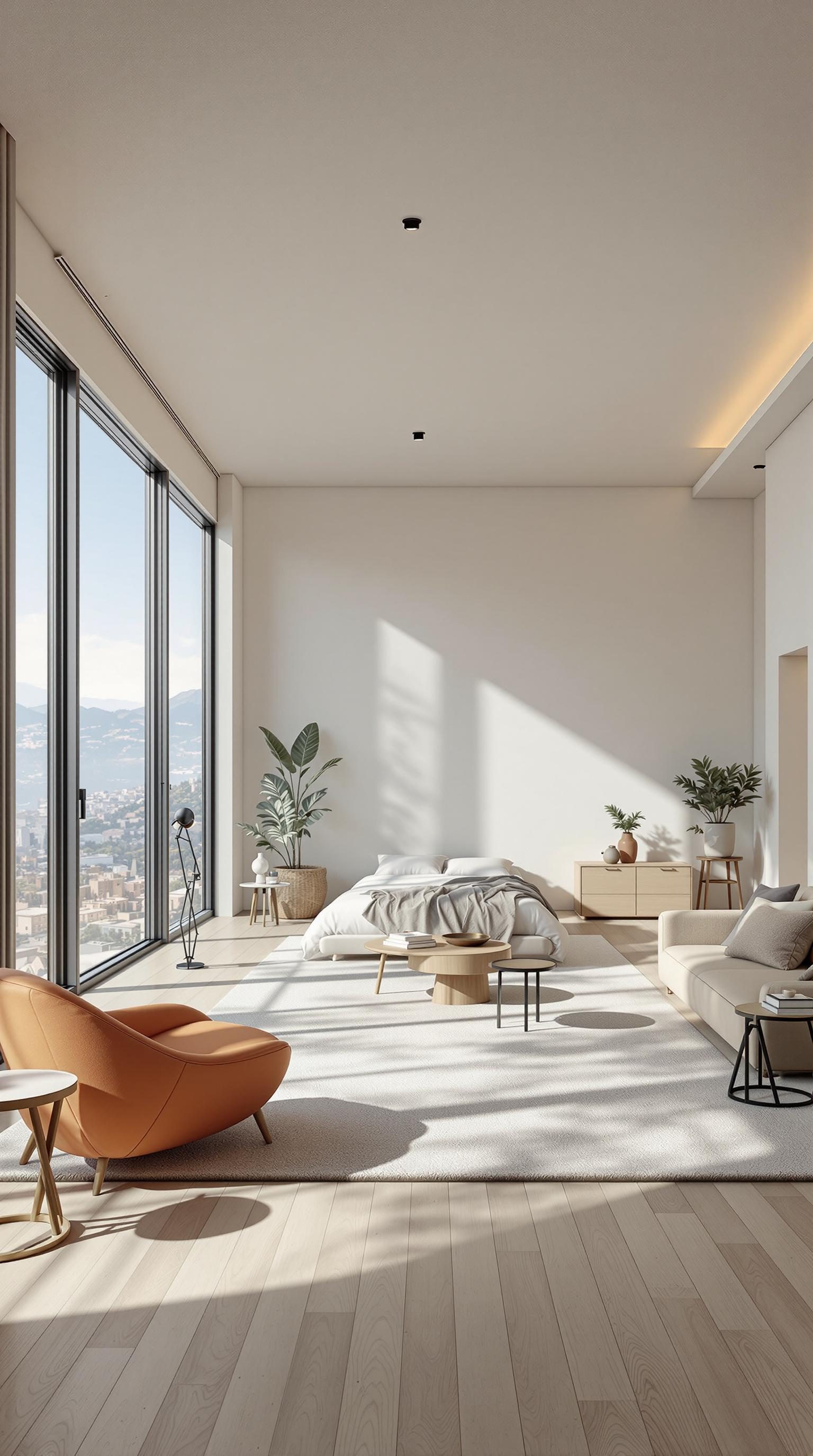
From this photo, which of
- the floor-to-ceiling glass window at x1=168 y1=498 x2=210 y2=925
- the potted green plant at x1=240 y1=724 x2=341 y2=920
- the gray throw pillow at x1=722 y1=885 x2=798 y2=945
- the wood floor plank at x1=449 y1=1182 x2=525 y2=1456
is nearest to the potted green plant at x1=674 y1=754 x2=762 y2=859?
the potted green plant at x1=240 y1=724 x2=341 y2=920

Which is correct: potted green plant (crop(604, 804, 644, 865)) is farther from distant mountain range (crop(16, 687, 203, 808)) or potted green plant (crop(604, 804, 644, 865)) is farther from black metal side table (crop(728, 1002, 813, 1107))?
black metal side table (crop(728, 1002, 813, 1107))

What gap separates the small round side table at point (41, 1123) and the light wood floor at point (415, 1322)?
5 cm

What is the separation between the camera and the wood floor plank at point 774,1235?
2.56 m

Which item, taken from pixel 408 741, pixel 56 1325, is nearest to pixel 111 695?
pixel 408 741

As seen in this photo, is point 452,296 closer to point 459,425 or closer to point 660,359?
point 660,359

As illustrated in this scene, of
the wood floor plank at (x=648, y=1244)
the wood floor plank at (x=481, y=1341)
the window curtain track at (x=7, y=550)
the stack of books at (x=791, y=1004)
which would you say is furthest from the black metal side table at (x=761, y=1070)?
the window curtain track at (x=7, y=550)

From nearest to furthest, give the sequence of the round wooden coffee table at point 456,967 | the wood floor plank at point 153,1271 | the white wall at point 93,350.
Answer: the wood floor plank at point 153,1271 < the white wall at point 93,350 < the round wooden coffee table at point 456,967

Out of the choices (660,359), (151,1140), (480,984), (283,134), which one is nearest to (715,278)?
(660,359)

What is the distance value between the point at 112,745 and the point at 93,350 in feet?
7.09

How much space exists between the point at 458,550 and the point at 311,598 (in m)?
1.34

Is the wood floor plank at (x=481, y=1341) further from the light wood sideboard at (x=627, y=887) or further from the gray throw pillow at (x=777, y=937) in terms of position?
the light wood sideboard at (x=627, y=887)

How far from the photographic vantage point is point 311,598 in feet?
30.6

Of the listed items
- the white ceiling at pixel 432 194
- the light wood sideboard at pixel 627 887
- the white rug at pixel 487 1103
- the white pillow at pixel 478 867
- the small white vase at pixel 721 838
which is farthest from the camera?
the small white vase at pixel 721 838

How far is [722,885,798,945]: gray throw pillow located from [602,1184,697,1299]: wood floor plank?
7.57 ft
